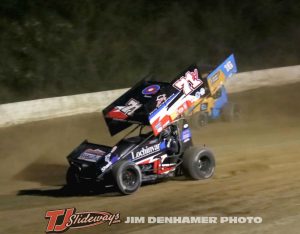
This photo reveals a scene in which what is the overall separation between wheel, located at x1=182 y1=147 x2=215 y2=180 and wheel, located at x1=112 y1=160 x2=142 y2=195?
3.48 ft

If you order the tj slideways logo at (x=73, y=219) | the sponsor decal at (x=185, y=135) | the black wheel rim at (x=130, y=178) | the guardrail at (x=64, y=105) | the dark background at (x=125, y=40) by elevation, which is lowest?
the tj slideways logo at (x=73, y=219)

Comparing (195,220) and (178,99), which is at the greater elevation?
(178,99)

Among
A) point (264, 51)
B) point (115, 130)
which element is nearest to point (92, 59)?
point (264, 51)

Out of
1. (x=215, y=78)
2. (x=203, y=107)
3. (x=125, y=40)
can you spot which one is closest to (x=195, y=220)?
(x=215, y=78)

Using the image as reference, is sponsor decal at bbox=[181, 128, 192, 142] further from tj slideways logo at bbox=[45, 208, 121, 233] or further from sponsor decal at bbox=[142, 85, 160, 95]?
tj slideways logo at bbox=[45, 208, 121, 233]

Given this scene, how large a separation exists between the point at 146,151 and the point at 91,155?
36.3 inches

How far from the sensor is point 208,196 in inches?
348

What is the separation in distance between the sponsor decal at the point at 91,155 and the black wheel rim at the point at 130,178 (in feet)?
1.72

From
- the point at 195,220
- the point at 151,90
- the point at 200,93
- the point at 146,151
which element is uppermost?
the point at 151,90

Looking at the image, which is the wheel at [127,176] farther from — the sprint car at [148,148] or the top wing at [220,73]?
the top wing at [220,73]

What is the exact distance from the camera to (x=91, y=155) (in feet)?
31.2

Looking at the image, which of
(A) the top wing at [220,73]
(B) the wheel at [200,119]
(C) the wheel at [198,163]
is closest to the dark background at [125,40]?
(B) the wheel at [200,119]

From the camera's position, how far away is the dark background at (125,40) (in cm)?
1878

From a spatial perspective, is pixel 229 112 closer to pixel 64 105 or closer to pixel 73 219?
pixel 64 105
